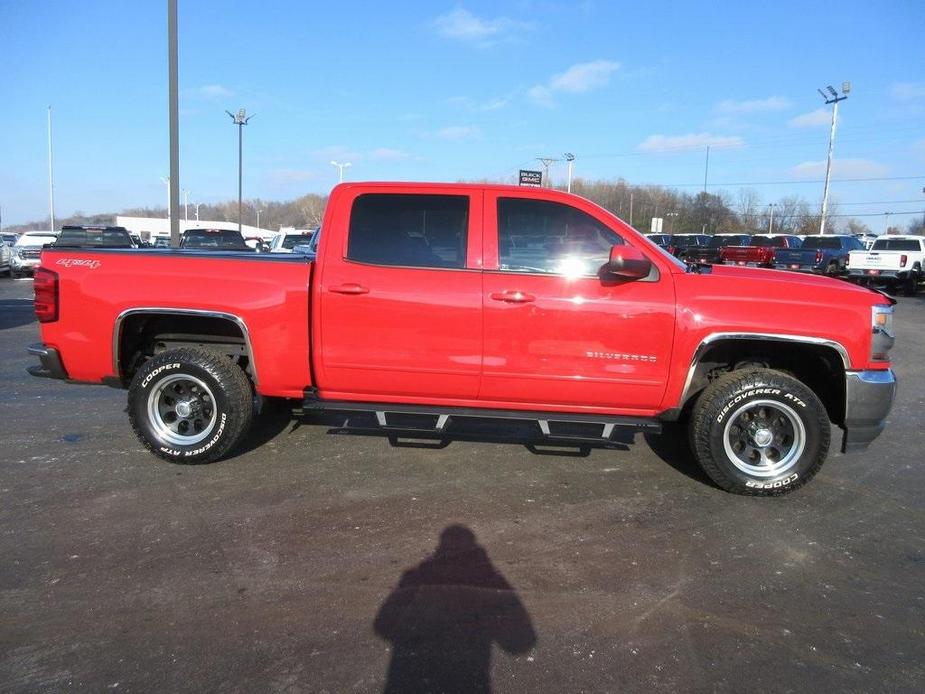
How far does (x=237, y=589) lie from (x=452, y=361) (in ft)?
6.59

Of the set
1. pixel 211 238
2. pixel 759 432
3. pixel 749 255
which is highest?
pixel 749 255

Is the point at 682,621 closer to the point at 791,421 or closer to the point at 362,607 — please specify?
the point at 362,607

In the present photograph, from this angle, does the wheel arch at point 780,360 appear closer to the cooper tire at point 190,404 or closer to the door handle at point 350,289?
the door handle at point 350,289

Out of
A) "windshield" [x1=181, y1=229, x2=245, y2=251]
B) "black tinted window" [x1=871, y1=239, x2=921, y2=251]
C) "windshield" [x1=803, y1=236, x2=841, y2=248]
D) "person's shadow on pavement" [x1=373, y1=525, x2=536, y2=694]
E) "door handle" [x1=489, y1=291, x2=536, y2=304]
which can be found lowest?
"person's shadow on pavement" [x1=373, y1=525, x2=536, y2=694]

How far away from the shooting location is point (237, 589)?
3.22 metres

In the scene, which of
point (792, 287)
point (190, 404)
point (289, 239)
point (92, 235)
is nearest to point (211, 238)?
point (289, 239)

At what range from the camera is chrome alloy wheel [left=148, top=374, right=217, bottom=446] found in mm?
4832

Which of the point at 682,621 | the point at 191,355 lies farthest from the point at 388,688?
the point at 191,355

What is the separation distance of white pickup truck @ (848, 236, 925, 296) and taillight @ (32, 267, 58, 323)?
88.8 ft

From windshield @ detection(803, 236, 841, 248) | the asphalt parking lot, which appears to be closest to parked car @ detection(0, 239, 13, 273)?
the asphalt parking lot

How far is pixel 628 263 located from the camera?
4.20 metres

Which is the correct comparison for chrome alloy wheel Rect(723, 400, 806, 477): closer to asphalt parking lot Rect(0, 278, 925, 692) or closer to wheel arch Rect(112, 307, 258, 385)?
asphalt parking lot Rect(0, 278, 925, 692)

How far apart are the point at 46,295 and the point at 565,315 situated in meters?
3.75

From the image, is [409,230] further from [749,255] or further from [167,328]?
[749,255]
